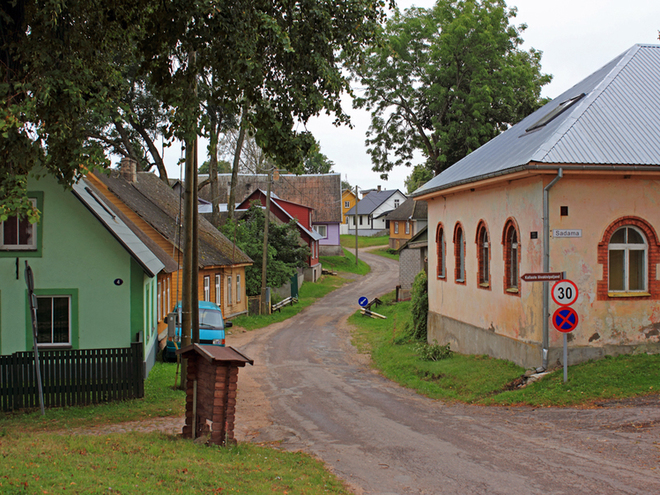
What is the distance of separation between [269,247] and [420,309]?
1465cm

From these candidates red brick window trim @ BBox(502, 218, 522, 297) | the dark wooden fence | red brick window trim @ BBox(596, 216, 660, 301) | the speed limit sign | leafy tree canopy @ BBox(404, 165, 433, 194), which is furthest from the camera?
leafy tree canopy @ BBox(404, 165, 433, 194)

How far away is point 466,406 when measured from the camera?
1312 centimetres

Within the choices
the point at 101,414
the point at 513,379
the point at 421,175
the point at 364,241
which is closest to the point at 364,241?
the point at 364,241

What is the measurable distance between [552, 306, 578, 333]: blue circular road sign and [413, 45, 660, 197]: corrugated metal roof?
123 inches

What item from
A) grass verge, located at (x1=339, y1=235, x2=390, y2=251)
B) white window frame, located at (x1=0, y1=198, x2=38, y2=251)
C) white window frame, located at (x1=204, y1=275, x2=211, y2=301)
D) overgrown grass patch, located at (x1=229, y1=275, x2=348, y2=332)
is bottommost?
overgrown grass patch, located at (x1=229, y1=275, x2=348, y2=332)

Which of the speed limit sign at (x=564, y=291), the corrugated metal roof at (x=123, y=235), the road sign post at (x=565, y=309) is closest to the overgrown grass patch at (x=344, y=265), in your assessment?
the corrugated metal roof at (x=123, y=235)

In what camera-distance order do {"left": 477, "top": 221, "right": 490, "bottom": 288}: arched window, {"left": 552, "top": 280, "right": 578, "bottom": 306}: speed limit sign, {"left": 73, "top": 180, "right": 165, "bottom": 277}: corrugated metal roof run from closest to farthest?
{"left": 552, "top": 280, "right": 578, "bottom": 306}: speed limit sign < {"left": 73, "top": 180, "right": 165, "bottom": 277}: corrugated metal roof < {"left": 477, "top": 221, "right": 490, "bottom": 288}: arched window

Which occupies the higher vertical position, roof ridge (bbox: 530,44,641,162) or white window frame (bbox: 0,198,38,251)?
roof ridge (bbox: 530,44,641,162)

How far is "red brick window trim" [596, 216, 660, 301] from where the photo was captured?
44.4 feet

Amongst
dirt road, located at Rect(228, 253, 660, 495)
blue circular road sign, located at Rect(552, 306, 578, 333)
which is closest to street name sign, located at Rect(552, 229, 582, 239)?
blue circular road sign, located at Rect(552, 306, 578, 333)

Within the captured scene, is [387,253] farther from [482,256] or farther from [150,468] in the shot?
[150,468]

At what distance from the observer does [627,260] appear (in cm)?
1373

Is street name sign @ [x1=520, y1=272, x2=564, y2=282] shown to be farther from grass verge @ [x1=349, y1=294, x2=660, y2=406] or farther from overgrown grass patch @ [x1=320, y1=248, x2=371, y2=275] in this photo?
overgrown grass patch @ [x1=320, y1=248, x2=371, y2=275]

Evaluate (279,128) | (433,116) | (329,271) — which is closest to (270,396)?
(279,128)
